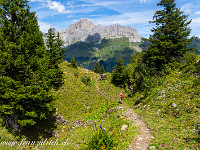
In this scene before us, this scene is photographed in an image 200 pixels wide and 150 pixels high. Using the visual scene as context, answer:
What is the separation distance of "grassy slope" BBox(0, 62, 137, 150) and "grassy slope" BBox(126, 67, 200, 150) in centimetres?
199

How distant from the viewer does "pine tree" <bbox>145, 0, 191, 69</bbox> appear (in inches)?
801

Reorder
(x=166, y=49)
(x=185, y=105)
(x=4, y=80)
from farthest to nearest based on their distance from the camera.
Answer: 1. (x=166, y=49)
2. (x=4, y=80)
3. (x=185, y=105)

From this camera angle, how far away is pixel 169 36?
21328mm

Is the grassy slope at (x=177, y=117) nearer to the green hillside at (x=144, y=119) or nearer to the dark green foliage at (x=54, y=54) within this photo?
the green hillside at (x=144, y=119)

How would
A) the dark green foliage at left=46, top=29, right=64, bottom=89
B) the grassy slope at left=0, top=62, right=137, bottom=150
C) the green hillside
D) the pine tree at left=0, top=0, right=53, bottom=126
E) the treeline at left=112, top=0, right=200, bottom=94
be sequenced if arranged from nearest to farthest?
the green hillside
the grassy slope at left=0, top=62, right=137, bottom=150
the pine tree at left=0, top=0, right=53, bottom=126
the treeline at left=112, top=0, right=200, bottom=94
the dark green foliage at left=46, top=29, right=64, bottom=89

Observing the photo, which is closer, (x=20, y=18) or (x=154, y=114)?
(x=154, y=114)

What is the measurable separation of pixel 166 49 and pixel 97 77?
71.0ft

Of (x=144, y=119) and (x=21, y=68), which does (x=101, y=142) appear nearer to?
(x=144, y=119)

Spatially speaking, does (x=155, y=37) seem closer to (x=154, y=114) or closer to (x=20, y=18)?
(x=154, y=114)

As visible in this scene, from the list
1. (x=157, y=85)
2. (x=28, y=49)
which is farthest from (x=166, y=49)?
(x=28, y=49)

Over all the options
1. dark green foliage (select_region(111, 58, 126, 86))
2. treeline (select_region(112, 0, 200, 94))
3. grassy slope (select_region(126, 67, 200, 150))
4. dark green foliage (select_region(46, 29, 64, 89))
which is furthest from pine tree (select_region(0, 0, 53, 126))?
dark green foliage (select_region(111, 58, 126, 86))

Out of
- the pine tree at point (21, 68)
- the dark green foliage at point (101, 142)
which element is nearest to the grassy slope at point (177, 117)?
the dark green foliage at point (101, 142)

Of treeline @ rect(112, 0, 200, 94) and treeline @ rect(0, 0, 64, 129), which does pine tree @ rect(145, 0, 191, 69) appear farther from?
treeline @ rect(0, 0, 64, 129)

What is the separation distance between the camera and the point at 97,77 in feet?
125
